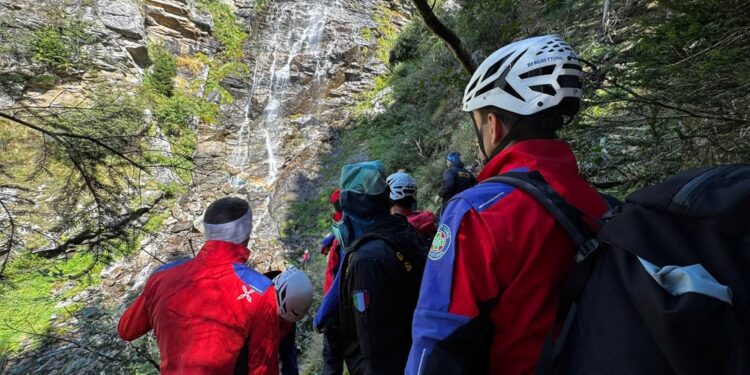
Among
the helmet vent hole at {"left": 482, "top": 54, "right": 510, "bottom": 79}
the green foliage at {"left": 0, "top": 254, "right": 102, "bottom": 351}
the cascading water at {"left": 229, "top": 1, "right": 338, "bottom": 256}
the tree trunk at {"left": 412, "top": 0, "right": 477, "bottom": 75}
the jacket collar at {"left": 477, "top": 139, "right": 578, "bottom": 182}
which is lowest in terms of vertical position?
the green foliage at {"left": 0, "top": 254, "right": 102, "bottom": 351}

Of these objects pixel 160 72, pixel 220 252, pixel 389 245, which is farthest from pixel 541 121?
pixel 160 72

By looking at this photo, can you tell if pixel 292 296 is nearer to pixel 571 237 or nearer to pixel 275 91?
pixel 571 237

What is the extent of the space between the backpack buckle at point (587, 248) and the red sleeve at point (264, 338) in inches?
60.1

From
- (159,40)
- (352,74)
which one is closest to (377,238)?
(352,74)

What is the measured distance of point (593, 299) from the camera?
2.83 ft

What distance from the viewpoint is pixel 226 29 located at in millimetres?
19516

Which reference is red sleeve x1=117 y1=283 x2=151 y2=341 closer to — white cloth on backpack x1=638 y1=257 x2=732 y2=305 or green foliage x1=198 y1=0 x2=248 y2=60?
white cloth on backpack x1=638 y1=257 x2=732 y2=305

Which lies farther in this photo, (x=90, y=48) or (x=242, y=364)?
(x=90, y=48)

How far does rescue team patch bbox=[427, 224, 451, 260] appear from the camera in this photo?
109cm

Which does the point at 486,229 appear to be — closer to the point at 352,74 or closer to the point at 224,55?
the point at 352,74

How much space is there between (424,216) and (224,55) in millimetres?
18695

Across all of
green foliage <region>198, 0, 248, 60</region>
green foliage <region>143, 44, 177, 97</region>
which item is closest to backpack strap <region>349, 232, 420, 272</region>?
green foliage <region>143, 44, 177, 97</region>

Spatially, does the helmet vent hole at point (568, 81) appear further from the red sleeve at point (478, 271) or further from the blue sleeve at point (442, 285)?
the red sleeve at point (478, 271)

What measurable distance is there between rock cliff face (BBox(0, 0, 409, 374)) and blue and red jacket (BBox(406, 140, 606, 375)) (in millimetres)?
9126
